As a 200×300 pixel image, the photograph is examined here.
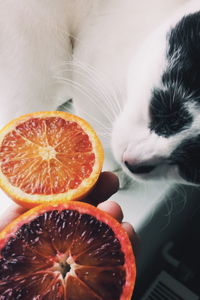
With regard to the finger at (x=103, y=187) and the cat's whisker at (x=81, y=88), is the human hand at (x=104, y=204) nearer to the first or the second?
the finger at (x=103, y=187)

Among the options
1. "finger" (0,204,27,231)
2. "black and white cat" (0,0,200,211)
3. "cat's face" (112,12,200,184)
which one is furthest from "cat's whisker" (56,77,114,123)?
"finger" (0,204,27,231)

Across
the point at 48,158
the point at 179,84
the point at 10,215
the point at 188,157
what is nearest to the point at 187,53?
the point at 179,84

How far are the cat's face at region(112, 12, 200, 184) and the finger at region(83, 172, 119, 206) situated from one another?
4cm

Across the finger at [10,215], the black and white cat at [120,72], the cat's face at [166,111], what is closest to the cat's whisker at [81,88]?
the black and white cat at [120,72]

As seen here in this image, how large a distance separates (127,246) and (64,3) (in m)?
0.51

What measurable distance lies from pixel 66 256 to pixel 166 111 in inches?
10.1

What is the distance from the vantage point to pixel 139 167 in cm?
58

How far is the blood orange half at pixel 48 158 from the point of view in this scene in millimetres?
524

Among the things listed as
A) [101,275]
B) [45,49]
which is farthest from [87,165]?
[45,49]

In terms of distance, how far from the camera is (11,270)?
0.45m

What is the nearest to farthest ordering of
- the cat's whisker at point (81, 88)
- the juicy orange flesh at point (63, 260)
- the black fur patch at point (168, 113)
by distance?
the juicy orange flesh at point (63, 260) < the black fur patch at point (168, 113) < the cat's whisker at point (81, 88)

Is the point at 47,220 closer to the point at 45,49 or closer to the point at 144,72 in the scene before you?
the point at 144,72

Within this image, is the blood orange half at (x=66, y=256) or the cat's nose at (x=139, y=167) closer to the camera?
the blood orange half at (x=66, y=256)

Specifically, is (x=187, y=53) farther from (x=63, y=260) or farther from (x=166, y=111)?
(x=63, y=260)
